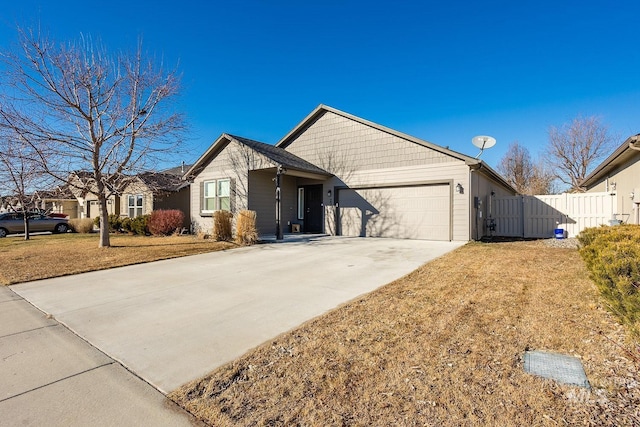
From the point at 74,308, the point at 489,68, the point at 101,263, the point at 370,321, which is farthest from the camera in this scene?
the point at 489,68

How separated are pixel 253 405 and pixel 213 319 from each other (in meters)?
1.99

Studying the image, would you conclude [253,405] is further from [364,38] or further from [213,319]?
[364,38]

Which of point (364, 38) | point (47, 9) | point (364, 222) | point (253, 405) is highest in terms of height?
point (364, 38)

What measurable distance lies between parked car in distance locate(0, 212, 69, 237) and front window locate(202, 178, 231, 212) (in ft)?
36.8

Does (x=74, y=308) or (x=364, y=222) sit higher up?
(x=364, y=222)

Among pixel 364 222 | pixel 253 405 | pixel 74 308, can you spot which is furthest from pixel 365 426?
pixel 364 222

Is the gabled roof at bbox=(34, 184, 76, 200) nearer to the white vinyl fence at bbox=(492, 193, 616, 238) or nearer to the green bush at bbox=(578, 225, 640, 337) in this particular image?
the green bush at bbox=(578, 225, 640, 337)

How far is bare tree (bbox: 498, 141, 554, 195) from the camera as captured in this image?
30766mm

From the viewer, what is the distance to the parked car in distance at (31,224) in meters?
17.9

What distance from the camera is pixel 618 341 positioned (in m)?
3.04

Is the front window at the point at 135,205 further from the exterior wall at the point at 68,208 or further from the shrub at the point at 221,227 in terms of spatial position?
the exterior wall at the point at 68,208

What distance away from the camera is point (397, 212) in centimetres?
1293

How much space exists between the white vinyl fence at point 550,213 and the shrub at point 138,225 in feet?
55.7

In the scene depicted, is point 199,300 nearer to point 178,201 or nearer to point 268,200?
point 268,200
